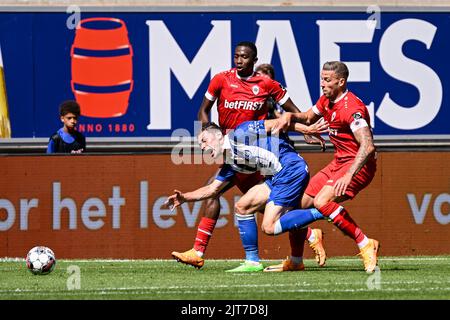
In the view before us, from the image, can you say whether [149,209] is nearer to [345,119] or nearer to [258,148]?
[258,148]

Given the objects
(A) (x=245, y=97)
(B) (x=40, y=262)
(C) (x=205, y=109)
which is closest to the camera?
(B) (x=40, y=262)

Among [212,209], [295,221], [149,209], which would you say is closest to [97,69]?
[149,209]

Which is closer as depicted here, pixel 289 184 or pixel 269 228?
pixel 269 228

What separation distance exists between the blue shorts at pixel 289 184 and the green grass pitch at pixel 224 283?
2.39 feet

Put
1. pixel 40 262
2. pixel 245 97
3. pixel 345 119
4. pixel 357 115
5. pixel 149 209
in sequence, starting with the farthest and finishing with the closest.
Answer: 1. pixel 149 209
2. pixel 245 97
3. pixel 40 262
4. pixel 345 119
5. pixel 357 115

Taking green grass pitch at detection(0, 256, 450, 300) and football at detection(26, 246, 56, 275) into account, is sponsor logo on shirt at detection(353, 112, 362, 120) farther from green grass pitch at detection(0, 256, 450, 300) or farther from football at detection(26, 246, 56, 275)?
football at detection(26, 246, 56, 275)

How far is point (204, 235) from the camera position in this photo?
13.6 m

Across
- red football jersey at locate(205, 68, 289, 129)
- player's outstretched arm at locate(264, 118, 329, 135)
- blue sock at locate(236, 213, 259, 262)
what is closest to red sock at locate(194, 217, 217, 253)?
blue sock at locate(236, 213, 259, 262)

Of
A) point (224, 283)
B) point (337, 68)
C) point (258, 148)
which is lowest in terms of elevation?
point (224, 283)

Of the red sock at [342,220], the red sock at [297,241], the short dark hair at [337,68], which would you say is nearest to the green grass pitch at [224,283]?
the red sock at [297,241]

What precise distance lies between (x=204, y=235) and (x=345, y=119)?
6.99 feet

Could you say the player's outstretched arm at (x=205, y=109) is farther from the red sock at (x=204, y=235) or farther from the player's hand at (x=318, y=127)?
the player's hand at (x=318, y=127)

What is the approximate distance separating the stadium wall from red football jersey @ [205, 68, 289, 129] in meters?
2.56
